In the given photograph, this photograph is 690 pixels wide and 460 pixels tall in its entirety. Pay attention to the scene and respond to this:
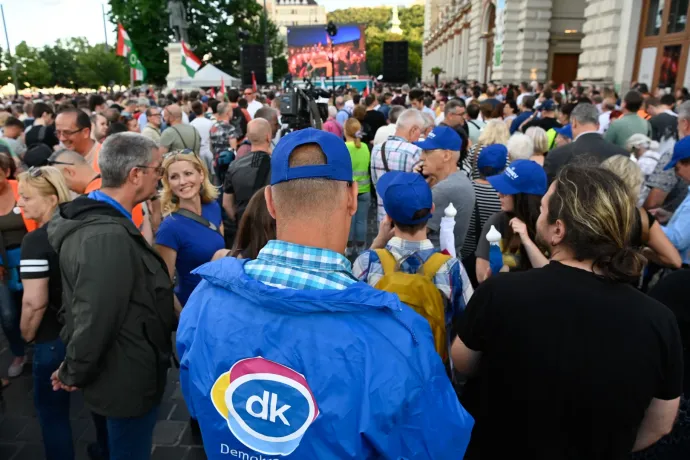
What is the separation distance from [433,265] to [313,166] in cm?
121

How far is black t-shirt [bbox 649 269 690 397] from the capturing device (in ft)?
6.98

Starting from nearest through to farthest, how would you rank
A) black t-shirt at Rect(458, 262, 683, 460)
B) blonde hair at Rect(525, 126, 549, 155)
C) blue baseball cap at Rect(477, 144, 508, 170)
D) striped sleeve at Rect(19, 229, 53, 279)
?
1. black t-shirt at Rect(458, 262, 683, 460)
2. striped sleeve at Rect(19, 229, 53, 279)
3. blue baseball cap at Rect(477, 144, 508, 170)
4. blonde hair at Rect(525, 126, 549, 155)

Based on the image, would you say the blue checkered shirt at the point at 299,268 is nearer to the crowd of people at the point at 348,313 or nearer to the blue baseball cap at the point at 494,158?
the crowd of people at the point at 348,313

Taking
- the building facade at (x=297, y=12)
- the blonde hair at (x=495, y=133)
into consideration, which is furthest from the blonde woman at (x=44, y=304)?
the building facade at (x=297, y=12)

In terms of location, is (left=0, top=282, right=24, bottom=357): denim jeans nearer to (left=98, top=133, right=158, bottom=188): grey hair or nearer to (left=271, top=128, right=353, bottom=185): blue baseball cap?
(left=98, top=133, right=158, bottom=188): grey hair

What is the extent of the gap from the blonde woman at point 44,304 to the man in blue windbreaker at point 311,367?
6.21 feet

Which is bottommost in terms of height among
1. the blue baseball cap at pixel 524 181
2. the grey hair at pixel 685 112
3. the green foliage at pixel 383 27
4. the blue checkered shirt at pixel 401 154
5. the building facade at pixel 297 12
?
the blue checkered shirt at pixel 401 154

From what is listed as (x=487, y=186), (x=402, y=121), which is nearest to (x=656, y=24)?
(x=402, y=121)

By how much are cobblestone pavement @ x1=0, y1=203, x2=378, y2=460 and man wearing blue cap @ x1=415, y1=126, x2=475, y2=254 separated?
233 cm

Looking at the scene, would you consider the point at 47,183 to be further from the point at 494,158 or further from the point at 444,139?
the point at 494,158

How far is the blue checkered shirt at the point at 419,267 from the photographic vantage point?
2.43 m

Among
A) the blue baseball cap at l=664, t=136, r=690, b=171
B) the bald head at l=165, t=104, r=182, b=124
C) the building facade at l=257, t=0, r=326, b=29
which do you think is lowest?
the blue baseball cap at l=664, t=136, r=690, b=171

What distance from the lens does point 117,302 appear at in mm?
2264

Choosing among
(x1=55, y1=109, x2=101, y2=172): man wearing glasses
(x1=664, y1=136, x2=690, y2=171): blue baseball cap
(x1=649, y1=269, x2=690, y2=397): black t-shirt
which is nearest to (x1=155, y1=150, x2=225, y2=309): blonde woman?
(x1=55, y1=109, x2=101, y2=172): man wearing glasses
